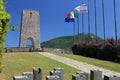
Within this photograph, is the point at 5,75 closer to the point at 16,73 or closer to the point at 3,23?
the point at 16,73

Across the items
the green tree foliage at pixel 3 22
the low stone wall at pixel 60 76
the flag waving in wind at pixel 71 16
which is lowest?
the low stone wall at pixel 60 76

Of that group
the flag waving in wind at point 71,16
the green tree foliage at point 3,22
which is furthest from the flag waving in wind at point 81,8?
the green tree foliage at point 3,22

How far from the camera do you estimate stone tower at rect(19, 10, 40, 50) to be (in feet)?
214

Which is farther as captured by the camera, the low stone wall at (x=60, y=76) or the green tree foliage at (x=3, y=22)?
the green tree foliage at (x=3, y=22)

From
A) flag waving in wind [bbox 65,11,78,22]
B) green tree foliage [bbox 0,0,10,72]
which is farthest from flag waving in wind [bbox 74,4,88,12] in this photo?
green tree foliage [bbox 0,0,10,72]

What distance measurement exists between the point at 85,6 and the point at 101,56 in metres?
13.3

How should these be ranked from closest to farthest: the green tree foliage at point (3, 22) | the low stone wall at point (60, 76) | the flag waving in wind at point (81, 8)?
the low stone wall at point (60, 76), the green tree foliage at point (3, 22), the flag waving in wind at point (81, 8)

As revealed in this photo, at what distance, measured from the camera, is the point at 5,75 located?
19.1 meters

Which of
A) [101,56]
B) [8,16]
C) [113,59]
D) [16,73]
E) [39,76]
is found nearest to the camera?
[39,76]

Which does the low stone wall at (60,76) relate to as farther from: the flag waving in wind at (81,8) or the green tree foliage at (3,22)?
the flag waving in wind at (81,8)

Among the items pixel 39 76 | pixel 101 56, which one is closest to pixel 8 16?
pixel 39 76

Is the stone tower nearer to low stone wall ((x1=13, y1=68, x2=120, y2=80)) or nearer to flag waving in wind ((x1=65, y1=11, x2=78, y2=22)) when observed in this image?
flag waving in wind ((x1=65, y1=11, x2=78, y2=22))

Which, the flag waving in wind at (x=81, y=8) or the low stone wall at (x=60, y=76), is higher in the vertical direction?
the flag waving in wind at (x=81, y=8)

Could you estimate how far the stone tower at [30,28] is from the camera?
65375 mm
